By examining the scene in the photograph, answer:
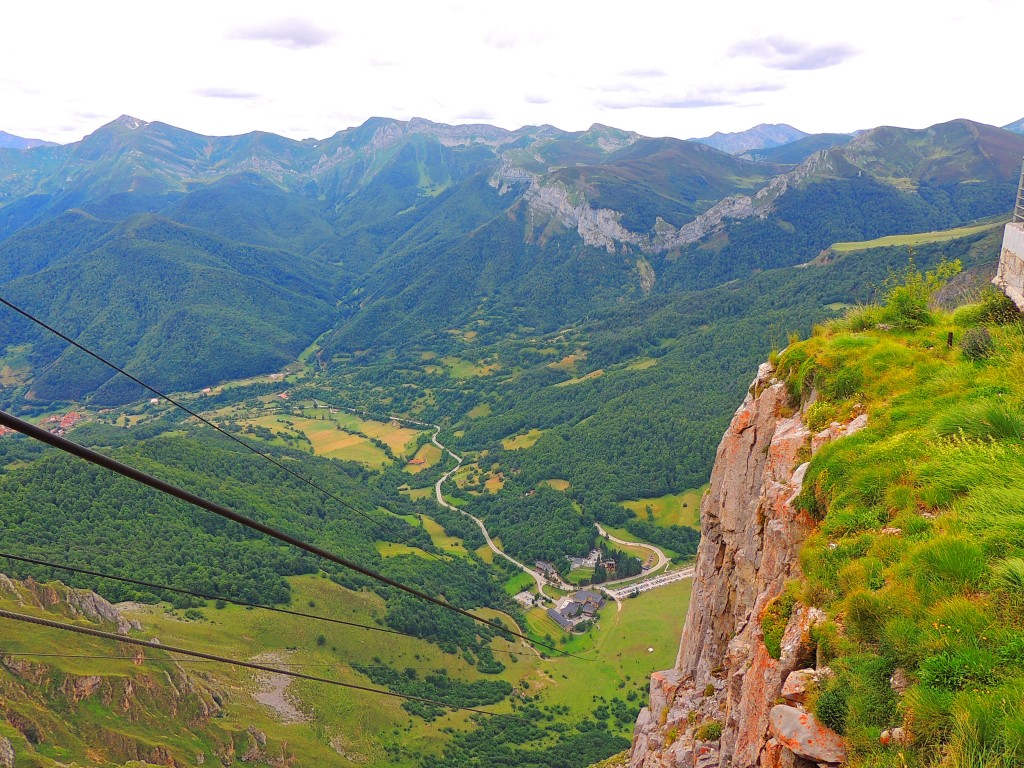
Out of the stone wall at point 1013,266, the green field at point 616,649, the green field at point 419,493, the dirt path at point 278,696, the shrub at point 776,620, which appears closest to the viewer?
the shrub at point 776,620

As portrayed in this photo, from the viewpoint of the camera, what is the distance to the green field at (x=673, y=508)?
409ft

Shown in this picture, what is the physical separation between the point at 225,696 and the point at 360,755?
1473 cm

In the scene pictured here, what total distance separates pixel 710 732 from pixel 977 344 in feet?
39.7

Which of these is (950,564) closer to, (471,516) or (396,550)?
(396,550)

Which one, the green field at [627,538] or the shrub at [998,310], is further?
the green field at [627,538]

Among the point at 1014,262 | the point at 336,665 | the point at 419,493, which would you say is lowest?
the point at 419,493

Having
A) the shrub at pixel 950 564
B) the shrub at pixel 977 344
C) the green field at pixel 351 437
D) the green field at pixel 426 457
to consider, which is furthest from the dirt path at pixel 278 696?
the green field at pixel 351 437

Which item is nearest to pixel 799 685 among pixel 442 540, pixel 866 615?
pixel 866 615

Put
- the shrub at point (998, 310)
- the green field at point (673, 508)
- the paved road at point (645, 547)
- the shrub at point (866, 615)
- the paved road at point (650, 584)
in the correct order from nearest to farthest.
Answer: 1. the shrub at point (866, 615)
2. the shrub at point (998, 310)
3. the paved road at point (650, 584)
4. the paved road at point (645, 547)
5. the green field at point (673, 508)

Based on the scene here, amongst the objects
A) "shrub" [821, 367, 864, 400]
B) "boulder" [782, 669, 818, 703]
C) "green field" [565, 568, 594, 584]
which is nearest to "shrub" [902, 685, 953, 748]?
"boulder" [782, 669, 818, 703]

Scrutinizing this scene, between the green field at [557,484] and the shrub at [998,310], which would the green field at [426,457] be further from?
the shrub at [998,310]

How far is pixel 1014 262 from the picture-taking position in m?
18.7

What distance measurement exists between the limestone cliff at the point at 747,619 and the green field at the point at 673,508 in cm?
10486

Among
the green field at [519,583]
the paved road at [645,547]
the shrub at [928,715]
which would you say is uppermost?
the shrub at [928,715]
